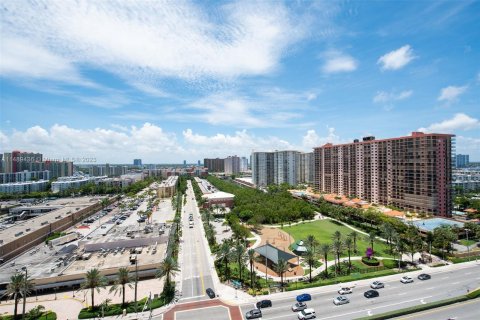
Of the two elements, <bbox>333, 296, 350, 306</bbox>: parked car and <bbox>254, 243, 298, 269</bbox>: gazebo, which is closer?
<bbox>333, 296, 350, 306</bbox>: parked car

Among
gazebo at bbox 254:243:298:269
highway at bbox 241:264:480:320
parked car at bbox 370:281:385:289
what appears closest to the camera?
highway at bbox 241:264:480:320

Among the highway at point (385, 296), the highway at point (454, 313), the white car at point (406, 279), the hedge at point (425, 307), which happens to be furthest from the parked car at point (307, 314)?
the white car at point (406, 279)

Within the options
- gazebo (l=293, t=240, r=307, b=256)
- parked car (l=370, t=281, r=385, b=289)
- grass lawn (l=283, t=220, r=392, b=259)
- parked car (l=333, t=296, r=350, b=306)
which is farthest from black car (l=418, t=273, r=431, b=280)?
gazebo (l=293, t=240, r=307, b=256)

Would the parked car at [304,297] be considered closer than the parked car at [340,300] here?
No

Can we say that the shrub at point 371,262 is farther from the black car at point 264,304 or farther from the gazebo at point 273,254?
the black car at point 264,304

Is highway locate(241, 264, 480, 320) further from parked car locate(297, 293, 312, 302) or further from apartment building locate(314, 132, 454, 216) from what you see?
apartment building locate(314, 132, 454, 216)

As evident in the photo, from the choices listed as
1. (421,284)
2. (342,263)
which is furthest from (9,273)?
(421,284)

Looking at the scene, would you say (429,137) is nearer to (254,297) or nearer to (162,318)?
(254,297)
